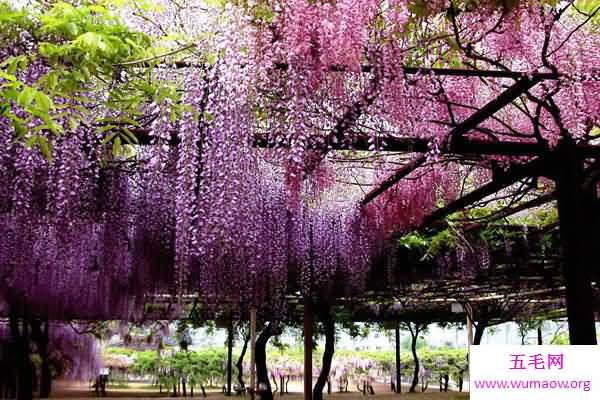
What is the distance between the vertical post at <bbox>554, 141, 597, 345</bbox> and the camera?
348 cm

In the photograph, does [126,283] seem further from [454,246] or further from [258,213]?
[454,246]

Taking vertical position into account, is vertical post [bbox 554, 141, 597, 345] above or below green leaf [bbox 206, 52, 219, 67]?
below

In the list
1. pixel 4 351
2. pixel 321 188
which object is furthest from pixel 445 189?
pixel 4 351

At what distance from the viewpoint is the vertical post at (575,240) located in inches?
137

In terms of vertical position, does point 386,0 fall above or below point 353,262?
above

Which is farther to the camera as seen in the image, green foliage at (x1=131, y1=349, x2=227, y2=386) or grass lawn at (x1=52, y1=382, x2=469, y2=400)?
green foliage at (x1=131, y1=349, x2=227, y2=386)

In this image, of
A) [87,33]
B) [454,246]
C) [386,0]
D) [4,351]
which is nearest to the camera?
[87,33]

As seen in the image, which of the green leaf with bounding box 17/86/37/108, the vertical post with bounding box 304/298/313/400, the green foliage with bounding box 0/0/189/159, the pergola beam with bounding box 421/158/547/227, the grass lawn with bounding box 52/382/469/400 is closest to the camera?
the green leaf with bounding box 17/86/37/108

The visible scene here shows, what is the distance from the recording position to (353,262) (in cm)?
634

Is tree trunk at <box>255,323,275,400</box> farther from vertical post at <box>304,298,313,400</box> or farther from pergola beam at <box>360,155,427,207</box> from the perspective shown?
pergola beam at <box>360,155,427,207</box>

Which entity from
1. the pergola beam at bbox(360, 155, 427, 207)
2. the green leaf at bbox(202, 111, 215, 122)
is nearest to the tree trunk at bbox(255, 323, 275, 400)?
the pergola beam at bbox(360, 155, 427, 207)

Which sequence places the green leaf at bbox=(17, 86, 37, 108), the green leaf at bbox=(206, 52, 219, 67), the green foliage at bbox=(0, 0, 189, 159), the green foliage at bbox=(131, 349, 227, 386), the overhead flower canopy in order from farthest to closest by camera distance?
the green foliage at bbox=(131, 349, 227, 386) < the green leaf at bbox=(206, 52, 219, 67) < the overhead flower canopy < the green foliage at bbox=(0, 0, 189, 159) < the green leaf at bbox=(17, 86, 37, 108)

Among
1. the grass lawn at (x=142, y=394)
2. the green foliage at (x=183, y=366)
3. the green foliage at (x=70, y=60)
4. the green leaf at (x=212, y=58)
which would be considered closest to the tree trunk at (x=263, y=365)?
the grass lawn at (x=142, y=394)

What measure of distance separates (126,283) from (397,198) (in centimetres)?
309
